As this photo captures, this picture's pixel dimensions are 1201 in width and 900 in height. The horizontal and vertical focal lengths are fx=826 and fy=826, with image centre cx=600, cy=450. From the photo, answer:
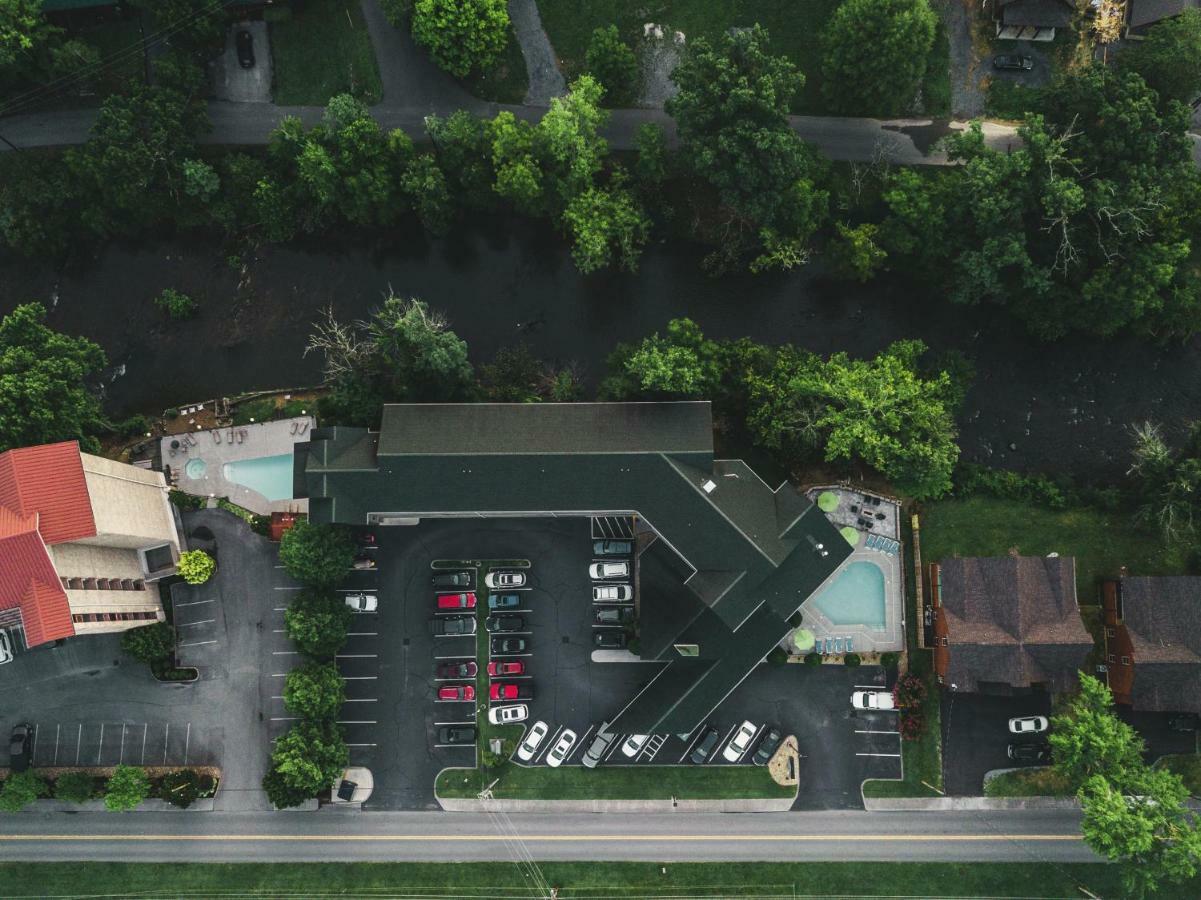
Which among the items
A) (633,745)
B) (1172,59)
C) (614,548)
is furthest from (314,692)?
(1172,59)

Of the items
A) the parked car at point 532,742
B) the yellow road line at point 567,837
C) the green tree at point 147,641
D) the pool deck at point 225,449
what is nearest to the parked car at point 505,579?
the parked car at point 532,742

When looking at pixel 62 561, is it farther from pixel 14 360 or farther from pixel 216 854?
pixel 216 854

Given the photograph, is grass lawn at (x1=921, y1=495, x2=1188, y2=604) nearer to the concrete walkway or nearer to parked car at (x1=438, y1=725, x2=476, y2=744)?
parked car at (x1=438, y1=725, x2=476, y2=744)

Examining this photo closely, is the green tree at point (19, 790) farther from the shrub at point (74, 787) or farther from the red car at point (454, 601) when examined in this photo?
the red car at point (454, 601)

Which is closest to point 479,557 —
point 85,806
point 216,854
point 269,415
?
point 269,415

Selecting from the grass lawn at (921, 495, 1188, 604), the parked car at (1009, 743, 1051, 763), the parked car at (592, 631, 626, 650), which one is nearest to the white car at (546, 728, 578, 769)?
the parked car at (592, 631, 626, 650)

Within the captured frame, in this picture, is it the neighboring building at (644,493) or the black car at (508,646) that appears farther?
the black car at (508,646)
